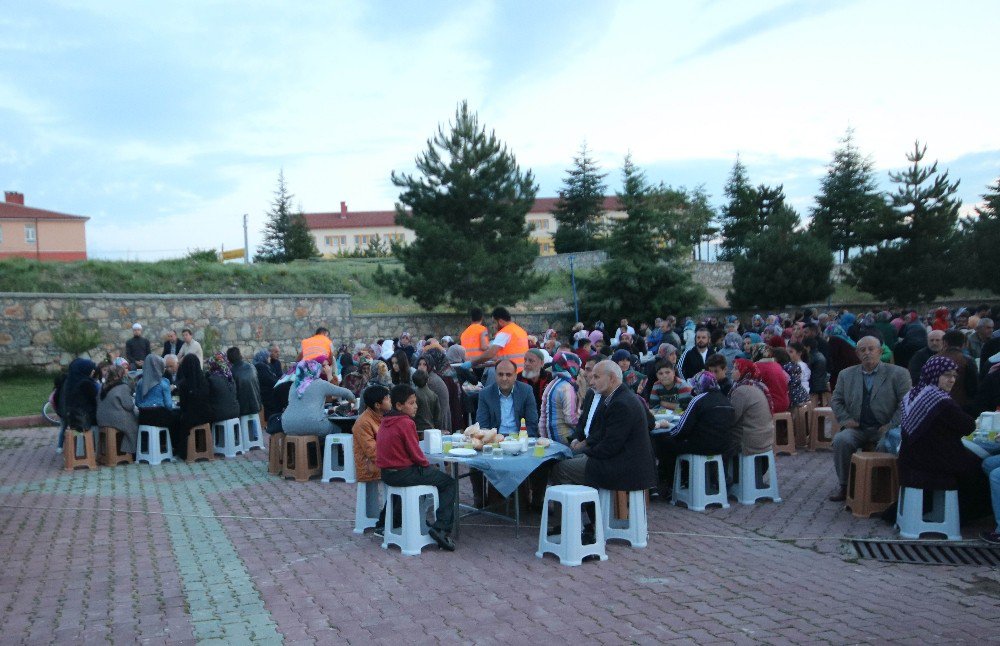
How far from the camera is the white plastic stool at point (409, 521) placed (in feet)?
21.6

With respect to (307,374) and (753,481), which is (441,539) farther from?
(307,374)

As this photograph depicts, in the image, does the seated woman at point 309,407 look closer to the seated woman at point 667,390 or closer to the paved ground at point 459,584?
the paved ground at point 459,584

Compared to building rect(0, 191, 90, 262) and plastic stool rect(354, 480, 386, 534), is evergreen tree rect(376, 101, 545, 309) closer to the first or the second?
plastic stool rect(354, 480, 386, 534)

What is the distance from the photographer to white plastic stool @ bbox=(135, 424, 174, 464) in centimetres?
1116

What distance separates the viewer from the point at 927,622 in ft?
15.8

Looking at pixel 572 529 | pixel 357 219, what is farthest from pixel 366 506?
pixel 357 219

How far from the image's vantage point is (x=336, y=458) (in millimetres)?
9875

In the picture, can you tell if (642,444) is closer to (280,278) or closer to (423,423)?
(423,423)

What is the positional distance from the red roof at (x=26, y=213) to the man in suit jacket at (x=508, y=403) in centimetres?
5342

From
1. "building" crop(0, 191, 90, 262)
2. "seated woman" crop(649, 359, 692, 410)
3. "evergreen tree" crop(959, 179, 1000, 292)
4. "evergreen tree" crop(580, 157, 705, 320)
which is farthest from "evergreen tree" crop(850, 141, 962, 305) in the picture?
"building" crop(0, 191, 90, 262)

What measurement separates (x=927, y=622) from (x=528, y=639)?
8.08 feet

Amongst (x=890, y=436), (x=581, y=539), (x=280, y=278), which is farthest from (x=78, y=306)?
(x=890, y=436)

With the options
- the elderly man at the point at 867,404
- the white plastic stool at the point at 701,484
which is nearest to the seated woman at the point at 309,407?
the white plastic stool at the point at 701,484

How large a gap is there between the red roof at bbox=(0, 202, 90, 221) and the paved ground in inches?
1995
